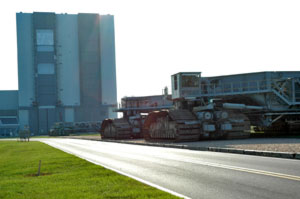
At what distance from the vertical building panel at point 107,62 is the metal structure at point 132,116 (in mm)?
50575

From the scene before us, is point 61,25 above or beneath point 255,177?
above

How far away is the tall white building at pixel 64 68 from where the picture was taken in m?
94.4

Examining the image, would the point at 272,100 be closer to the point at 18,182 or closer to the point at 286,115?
the point at 286,115

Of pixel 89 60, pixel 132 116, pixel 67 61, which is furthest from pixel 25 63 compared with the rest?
pixel 132 116

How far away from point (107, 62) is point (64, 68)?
10.4m

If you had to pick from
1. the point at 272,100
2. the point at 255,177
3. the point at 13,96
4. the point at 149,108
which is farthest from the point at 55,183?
the point at 13,96

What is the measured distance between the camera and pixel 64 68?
317 feet

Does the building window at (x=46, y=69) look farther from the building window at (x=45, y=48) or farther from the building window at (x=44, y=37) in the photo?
the building window at (x=44, y=37)

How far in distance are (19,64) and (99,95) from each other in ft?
64.8

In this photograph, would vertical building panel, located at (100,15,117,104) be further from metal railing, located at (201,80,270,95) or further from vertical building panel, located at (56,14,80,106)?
metal railing, located at (201,80,270,95)

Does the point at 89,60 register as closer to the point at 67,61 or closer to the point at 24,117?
the point at 67,61

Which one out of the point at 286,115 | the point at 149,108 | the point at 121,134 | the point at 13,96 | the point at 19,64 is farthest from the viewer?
the point at 13,96

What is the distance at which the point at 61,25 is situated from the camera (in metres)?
97.3

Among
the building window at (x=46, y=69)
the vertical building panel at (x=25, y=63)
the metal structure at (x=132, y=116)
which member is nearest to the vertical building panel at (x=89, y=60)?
the building window at (x=46, y=69)
